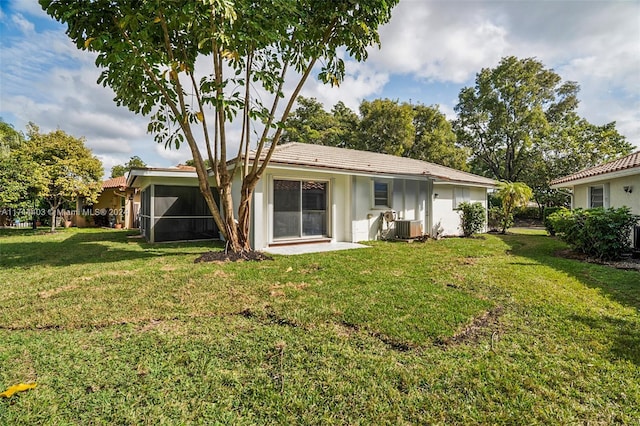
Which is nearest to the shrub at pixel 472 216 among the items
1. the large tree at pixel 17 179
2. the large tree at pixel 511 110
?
the large tree at pixel 511 110

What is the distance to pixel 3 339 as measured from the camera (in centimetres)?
330

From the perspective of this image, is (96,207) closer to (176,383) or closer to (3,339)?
(3,339)

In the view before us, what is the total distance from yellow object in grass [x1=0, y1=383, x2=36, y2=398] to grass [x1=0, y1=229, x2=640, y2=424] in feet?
0.19

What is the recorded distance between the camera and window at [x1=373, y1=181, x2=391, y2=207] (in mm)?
11766

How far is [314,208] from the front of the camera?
10.8m

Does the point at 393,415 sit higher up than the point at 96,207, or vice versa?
the point at 96,207

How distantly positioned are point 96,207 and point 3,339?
2231cm

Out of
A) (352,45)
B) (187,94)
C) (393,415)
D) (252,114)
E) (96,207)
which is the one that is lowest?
(393,415)

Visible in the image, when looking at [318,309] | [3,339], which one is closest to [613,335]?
[318,309]

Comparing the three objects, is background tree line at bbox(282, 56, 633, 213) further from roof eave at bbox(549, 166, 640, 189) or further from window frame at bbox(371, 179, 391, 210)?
window frame at bbox(371, 179, 391, 210)

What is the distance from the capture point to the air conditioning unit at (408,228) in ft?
38.1

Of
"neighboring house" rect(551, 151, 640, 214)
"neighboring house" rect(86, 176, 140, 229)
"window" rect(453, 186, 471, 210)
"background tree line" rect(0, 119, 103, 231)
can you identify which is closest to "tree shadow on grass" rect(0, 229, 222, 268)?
"background tree line" rect(0, 119, 103, 231)

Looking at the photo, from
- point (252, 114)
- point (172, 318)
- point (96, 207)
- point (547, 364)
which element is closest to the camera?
point (547, 364)

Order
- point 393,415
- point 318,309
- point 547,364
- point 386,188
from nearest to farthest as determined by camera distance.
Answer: point 393,415
point 547,364
point 318,309
point 386,188
